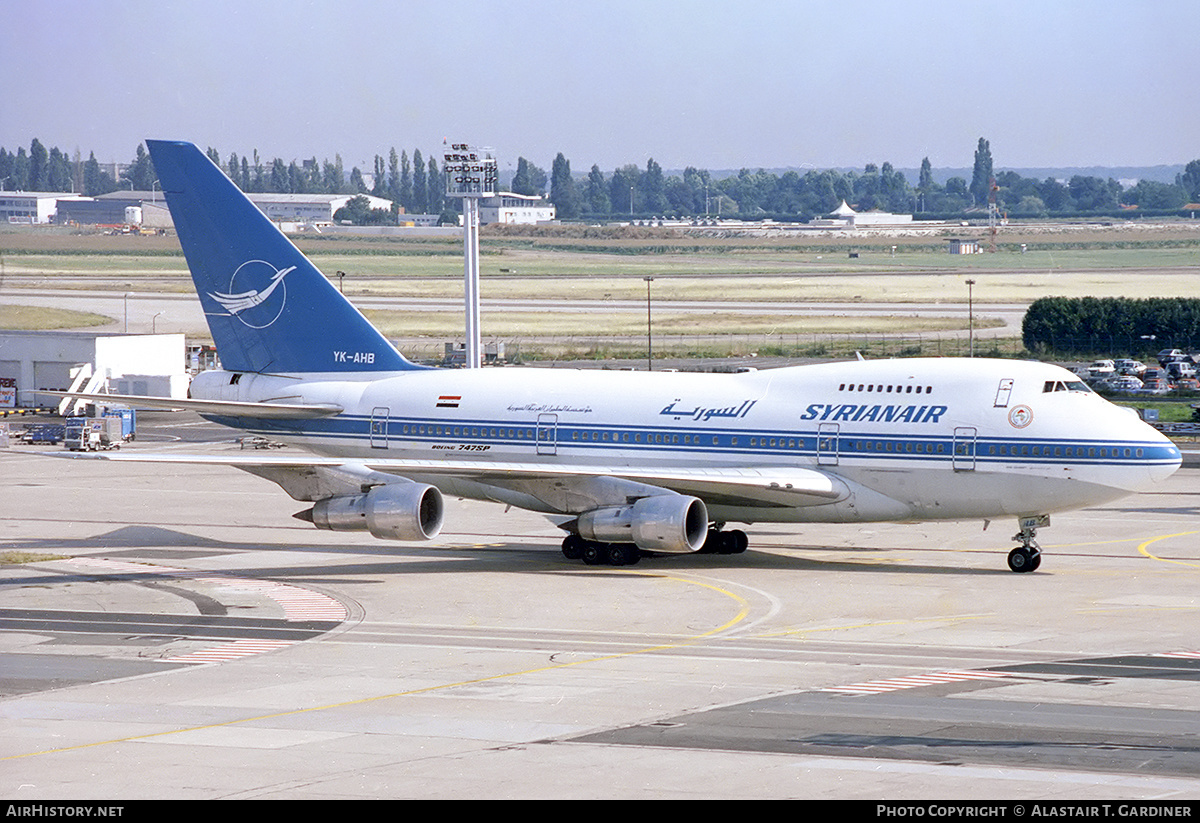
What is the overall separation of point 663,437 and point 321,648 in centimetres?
1492

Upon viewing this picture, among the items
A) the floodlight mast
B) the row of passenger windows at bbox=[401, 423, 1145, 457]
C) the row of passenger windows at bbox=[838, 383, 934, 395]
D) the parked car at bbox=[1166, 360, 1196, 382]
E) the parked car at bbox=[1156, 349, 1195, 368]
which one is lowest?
the parked car at bbox=[1166, 360, 1196, 382]

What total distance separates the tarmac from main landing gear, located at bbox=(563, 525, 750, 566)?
1.41 ft

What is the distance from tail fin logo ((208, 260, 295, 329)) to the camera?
4944 cm

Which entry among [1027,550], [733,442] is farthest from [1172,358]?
[733,442]

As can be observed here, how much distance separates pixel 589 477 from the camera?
4303 centimetres

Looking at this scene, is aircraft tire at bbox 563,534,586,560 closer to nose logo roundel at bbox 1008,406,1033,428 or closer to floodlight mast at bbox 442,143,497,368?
nose logo roundel at bbox 1008,406,1033,428

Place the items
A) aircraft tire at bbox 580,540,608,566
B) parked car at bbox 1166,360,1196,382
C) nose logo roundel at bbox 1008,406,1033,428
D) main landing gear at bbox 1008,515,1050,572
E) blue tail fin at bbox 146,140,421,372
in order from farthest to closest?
parked car at bbox 1166,360,1196,382 → blue tail fin at bbox 146,140,421,372 → aircraft tire at bbox 580,540,608,566 → main landing gear at bbox 1008,515,1050,572 → nose logo roundel at bbox 1008,406,1033,428

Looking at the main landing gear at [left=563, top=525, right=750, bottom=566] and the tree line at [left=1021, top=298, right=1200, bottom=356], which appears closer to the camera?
the main landing gear at [left=563, top=525, right=750, bottom=566]

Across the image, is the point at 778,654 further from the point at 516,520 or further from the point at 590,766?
the point at 516,520

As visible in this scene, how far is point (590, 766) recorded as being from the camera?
21.6 m

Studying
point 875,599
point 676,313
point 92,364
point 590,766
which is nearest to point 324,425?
point 875,599

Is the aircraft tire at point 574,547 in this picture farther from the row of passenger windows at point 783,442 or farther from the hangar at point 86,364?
the hangar at point 86,364

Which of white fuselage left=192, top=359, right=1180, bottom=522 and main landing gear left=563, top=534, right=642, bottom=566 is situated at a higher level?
white fuselage left=192, top=359, right=1180, bottom=522

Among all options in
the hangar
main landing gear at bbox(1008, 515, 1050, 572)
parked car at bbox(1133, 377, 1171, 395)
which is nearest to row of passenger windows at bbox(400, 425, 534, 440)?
main landing gear at bbox(1008, 515, 1050, 572)
